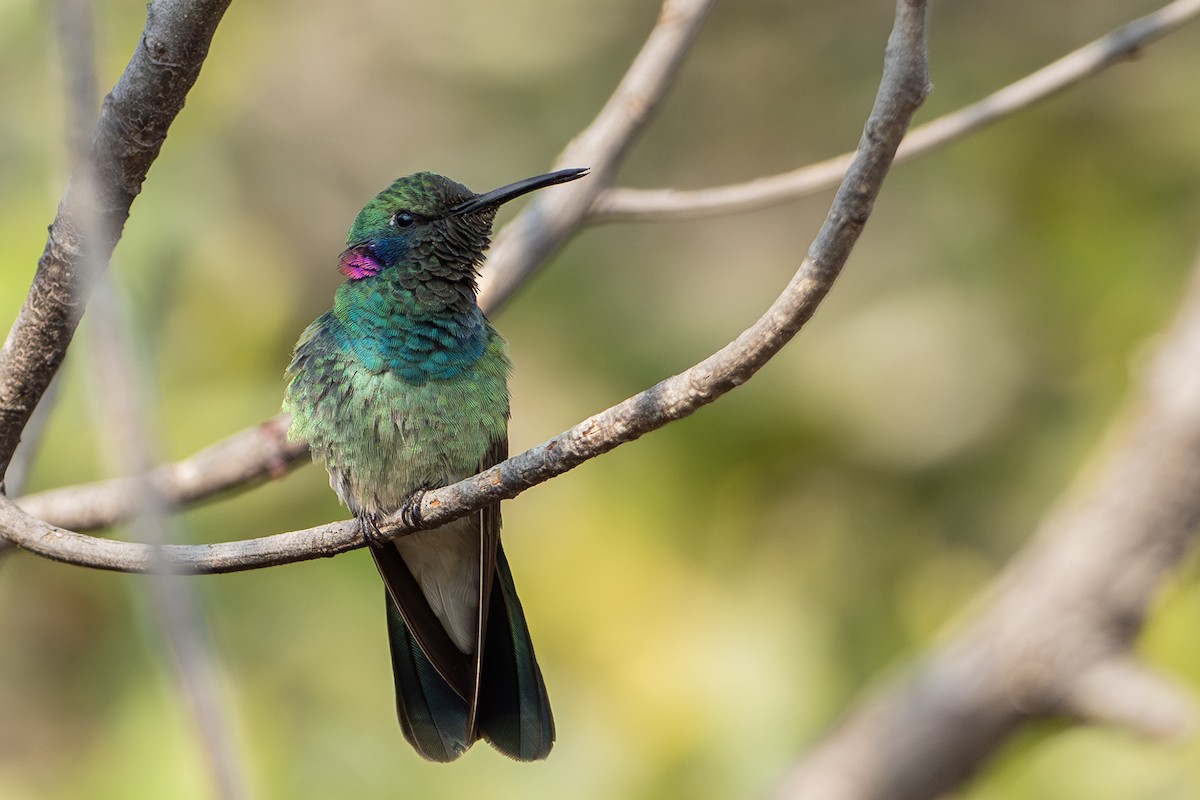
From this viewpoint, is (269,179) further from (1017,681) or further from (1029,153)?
(1017,681)

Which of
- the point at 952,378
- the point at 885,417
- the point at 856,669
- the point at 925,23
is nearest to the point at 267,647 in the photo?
the point at 856,669

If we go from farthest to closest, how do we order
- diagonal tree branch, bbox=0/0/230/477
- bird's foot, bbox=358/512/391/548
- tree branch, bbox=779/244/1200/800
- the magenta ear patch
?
tree branch, bbox=779/244/1200/800
the magenta ear patch
bird's foot, bbox=358/512/391/548
diagonal tree branch, bbox=0/0/230/477

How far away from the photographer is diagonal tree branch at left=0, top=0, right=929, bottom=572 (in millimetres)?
1605

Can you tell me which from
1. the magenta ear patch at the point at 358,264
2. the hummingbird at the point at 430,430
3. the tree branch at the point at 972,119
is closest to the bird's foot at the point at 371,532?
the hummingbird at the point at 430,430

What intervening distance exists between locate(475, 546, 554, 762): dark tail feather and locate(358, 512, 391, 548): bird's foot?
0.54 m

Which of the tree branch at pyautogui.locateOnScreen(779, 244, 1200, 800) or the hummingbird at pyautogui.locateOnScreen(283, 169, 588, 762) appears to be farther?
the tree branch at pyautogui.locateOnScreen(779, 244, 1200, 800)

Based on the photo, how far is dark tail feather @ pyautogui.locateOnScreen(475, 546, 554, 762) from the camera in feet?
10.6

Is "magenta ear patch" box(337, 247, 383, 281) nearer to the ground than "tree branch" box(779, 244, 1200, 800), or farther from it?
farther from it

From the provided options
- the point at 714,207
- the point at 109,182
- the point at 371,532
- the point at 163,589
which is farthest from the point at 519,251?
the point at 163,589

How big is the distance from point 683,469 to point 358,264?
1.39m

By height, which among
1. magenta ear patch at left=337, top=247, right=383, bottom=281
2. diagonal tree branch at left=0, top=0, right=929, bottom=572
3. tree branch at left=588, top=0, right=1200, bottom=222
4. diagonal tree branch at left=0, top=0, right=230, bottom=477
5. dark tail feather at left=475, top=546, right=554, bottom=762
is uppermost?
magenta ear patch at left=337, top=247, right=383, bottom=281

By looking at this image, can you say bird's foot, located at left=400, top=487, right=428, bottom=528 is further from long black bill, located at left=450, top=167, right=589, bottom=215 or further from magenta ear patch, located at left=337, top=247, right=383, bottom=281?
long black bill, located at left=450, top=167, right=589, bottom=215

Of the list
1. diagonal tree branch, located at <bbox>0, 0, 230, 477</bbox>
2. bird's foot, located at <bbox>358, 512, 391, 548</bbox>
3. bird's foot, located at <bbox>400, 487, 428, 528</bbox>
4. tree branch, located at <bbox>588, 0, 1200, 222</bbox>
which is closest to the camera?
diagonal tree branch, located at <bbox>0, 0, 230, 477</bbox>

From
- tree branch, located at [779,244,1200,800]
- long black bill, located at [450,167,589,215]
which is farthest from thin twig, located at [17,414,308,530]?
tree branch, located at [779,244,1200,800]
